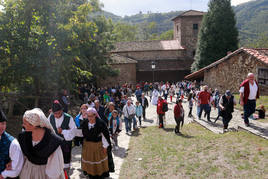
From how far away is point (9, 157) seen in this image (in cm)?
307

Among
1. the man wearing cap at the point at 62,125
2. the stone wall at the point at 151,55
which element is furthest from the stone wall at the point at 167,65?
the man wearing cap at the point at 62,125

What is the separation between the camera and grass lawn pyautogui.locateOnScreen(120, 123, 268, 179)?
5.12m

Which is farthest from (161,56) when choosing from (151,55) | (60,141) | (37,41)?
(60,141)

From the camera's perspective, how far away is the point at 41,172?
3256 millimetres

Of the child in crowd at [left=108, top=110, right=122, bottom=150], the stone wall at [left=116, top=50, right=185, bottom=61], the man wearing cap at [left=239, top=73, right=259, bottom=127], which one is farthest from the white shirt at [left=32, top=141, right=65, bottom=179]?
the stone wall at [left=116, top=50, right=185, bottom=61]

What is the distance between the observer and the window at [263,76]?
15.1 metres

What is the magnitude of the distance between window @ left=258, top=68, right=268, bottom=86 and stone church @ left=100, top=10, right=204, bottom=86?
21723 millimetres

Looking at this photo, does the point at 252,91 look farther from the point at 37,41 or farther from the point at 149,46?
the point at 149,46

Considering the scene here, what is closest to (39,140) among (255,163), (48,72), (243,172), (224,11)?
(243,172)

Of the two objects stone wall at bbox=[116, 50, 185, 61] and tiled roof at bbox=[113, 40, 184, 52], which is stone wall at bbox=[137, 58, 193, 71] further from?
tiled roof at bbox=[113, 40, 184, 52]

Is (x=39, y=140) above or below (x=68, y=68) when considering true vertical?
below

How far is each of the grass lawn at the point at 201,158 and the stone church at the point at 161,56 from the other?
2825cm

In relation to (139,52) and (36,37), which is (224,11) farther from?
(36,37)

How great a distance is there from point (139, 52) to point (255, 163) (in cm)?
3650
